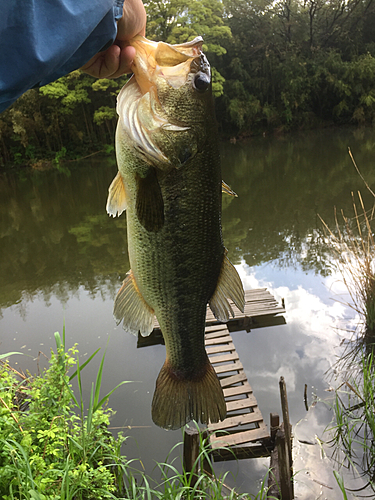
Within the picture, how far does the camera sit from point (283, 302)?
611 cm

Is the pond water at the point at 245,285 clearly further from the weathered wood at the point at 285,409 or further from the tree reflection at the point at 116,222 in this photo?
the weathered wood at the point at 285,409

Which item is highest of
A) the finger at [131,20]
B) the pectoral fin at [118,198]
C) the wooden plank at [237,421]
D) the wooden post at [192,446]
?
the finger at [131,20]

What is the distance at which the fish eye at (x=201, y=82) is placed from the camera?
128cm

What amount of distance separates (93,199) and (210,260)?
522 inches

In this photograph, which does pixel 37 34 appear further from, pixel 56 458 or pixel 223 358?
pixel 223 358

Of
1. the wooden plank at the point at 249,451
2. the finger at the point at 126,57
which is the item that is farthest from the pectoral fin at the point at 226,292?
the wooden plank at the point at 249,451

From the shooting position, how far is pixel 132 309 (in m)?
1.51

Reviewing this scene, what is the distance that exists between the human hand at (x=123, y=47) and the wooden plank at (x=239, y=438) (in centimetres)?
310

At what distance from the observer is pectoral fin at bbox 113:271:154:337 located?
4.91 ft

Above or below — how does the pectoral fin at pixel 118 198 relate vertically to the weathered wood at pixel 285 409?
above

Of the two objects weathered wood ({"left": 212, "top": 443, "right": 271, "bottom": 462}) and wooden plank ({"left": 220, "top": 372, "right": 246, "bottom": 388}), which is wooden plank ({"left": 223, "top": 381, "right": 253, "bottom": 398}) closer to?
wooden plank ({"left": 220, "top": 372, "right": 246, "bottom": 388})

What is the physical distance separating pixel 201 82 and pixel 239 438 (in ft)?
10.3

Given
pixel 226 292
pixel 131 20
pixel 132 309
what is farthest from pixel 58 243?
pixel 131 20

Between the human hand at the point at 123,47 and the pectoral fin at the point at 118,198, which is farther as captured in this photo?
the pectoral fin at the point at 118,198
